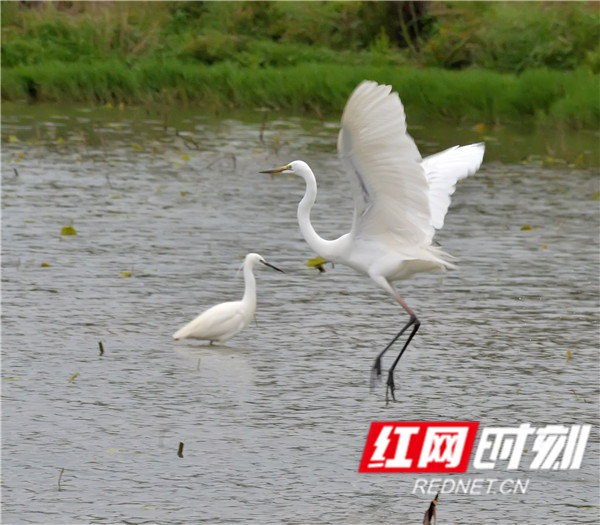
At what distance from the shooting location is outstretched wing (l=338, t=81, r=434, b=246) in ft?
21.6

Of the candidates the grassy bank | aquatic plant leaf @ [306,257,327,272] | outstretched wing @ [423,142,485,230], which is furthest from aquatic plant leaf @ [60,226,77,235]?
the grassy bank

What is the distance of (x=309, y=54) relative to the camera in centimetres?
2662

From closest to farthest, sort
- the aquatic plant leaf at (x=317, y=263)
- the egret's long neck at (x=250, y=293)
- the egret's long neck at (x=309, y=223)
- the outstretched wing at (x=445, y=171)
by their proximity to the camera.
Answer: the egret's long neck at (x=309, y=223) → the outstretched wing at (x=445, y=171) → the egret's long neck at (x=250, y=293) → the aquatic plant leaf at (x=317, y=263)

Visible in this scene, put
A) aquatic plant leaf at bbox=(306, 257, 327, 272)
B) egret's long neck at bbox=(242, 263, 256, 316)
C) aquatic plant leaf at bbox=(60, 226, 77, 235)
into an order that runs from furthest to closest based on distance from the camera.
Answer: aquatic plant leaf at bbox=(60, 226, 77, 235), aquatic plant leaf at bbox=(306, 257, 327, 272), egret's long neck at bbox=(242, 263, 256, 316)

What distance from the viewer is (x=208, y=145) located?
19.0m

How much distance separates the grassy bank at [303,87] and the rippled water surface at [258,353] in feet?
17.9

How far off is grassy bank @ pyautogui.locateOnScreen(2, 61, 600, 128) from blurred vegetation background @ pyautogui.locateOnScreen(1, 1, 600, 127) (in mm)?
24

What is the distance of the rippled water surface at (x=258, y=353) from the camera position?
5.91 metres

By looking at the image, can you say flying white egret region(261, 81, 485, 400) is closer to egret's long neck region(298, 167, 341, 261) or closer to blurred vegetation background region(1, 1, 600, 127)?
egret's long neck region(298, 167, 341, 261)


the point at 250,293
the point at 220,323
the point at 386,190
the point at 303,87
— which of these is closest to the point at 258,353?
the point at 220,323

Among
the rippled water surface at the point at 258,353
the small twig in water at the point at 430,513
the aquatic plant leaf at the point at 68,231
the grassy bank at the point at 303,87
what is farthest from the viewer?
the grassy bank at the point at 303,87

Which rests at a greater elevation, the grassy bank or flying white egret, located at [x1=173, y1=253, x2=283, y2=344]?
flying white egret, located at [x1=173, y1=253, x2=283, y2=344]

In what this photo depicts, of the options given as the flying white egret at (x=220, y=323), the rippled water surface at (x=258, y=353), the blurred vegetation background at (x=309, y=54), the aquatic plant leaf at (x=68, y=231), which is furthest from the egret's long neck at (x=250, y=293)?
the blurred vegetation background at (x=309, y=54)

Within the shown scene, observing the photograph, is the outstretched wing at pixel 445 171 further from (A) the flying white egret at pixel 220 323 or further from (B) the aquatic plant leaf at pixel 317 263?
(B) the aquatic plant leaf at pixel 317 263
